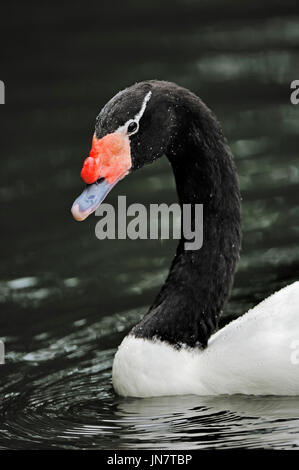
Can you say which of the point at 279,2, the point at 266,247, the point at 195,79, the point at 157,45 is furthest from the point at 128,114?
the point at 279,2

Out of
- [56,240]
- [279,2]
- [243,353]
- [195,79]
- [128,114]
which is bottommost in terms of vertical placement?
[243,353]

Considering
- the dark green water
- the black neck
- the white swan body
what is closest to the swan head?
the black neck

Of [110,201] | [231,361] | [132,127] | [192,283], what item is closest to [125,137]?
[132,127]

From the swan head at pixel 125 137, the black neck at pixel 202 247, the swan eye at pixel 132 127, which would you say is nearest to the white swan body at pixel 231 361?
the black neck at pixel 202 247

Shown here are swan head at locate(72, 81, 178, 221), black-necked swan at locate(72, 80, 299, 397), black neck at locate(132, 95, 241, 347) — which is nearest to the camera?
swan head at locate(72, 81, 178, 221)

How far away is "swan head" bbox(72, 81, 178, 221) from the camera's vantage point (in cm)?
754

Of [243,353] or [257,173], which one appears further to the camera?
[257,173]

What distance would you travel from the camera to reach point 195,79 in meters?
13.2

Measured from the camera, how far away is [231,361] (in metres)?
7.79

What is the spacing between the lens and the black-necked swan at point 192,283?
7648 mm

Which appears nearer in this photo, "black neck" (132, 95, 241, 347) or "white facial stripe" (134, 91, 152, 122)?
"white facial stripe" (134, 91, 152, 122)

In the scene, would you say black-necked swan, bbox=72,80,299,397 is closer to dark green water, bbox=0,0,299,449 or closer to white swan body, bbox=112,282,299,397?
A: white swan body, bbox=112,282,299,397
